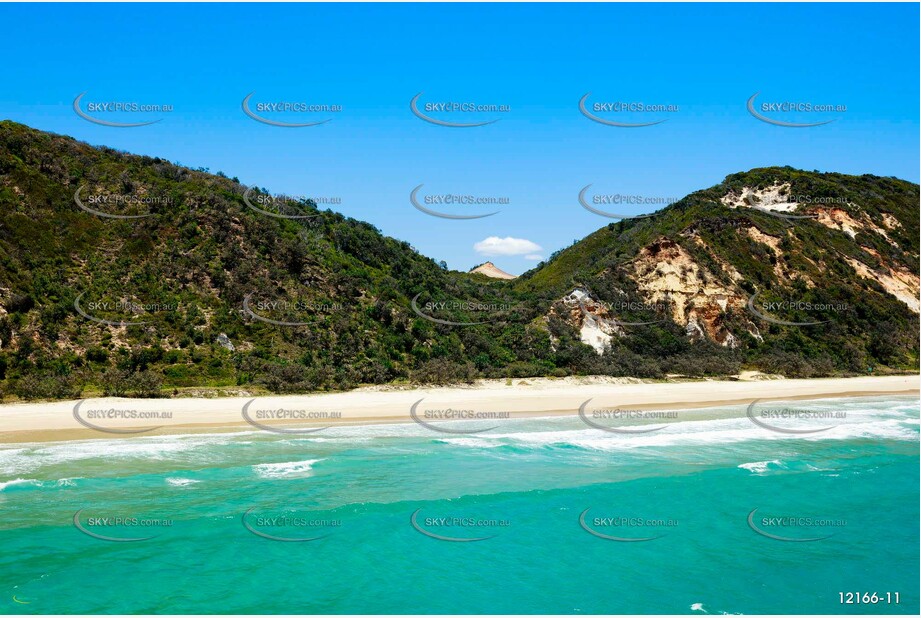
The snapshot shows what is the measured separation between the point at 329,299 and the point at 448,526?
922 inches

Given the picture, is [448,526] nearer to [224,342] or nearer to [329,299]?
[224,342]

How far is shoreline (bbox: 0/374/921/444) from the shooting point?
2028 cm

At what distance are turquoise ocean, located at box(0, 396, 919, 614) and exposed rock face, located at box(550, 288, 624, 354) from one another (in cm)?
1940

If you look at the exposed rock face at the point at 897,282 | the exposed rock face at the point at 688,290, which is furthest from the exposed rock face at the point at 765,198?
the exposed rock face at the point at 688,290

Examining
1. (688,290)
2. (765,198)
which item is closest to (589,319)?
(688,290)

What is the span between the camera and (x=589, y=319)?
42.1m

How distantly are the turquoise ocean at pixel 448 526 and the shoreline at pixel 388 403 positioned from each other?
1.60m

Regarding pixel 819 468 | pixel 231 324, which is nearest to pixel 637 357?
pixel 819 468

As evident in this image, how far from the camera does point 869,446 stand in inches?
858

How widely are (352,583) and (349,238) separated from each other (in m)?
33.8

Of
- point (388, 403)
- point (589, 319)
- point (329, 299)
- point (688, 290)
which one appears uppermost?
point (688, 290)

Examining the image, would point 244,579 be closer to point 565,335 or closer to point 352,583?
point 352,583

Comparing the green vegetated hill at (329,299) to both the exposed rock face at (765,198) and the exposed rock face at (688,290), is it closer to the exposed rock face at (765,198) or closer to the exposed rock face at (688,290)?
the exposed rock face at (688,290)

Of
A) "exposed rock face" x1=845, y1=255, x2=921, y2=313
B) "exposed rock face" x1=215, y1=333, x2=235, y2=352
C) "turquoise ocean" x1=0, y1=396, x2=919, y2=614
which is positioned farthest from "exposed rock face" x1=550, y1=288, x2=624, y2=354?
"exposed rock face" x1=845, y1=255, x2=921, y2=313
